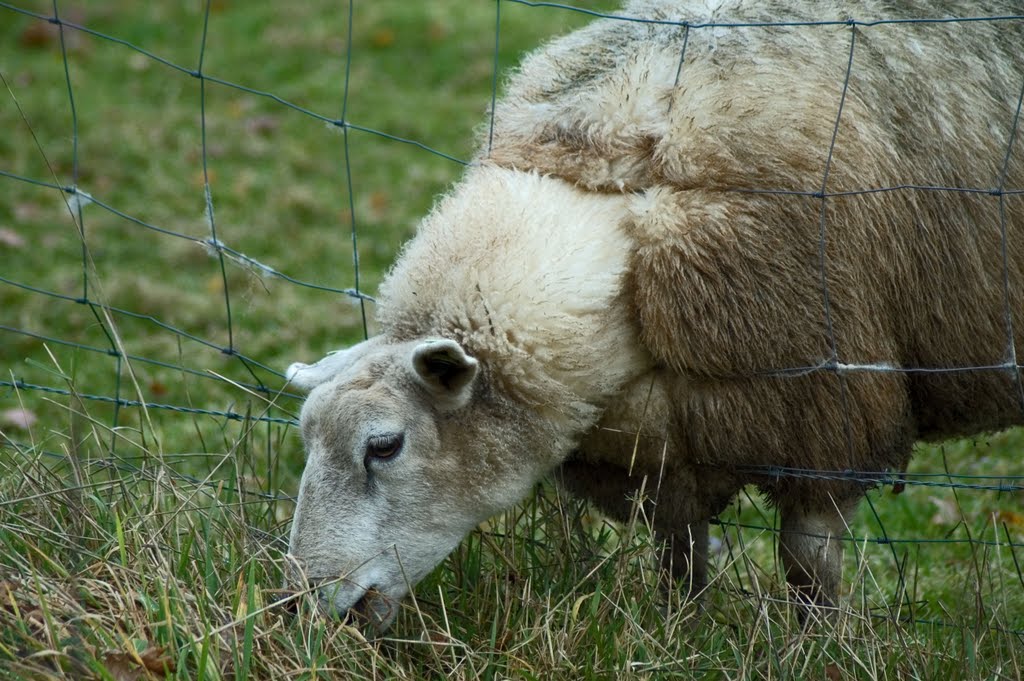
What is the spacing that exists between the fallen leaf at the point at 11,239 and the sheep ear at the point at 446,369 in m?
5.06

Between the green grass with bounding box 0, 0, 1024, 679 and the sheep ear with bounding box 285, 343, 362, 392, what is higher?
the sheep ear with bounding box 285, 343, 362, 392

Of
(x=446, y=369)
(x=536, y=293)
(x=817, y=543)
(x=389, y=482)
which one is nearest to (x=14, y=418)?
(x=389, y=482)

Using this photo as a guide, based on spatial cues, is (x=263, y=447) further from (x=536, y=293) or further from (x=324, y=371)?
(x=536, y=293)

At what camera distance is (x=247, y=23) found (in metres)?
11.0

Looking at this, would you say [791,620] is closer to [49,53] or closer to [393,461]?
[393,461]

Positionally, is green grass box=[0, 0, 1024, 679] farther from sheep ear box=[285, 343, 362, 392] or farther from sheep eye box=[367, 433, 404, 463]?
sheep eye box=[367, 433, 404, 463]

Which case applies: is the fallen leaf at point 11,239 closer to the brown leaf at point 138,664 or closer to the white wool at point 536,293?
the white wool at point 536,293

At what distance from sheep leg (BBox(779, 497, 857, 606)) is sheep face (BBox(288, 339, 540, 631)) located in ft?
2.91

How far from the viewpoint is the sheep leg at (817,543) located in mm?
3541

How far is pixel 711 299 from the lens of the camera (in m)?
3.29

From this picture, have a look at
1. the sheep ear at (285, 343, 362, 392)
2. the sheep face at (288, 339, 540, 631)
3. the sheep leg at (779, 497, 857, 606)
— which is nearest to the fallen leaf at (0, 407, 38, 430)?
the sheep ear at (285, 343, 362, 392)

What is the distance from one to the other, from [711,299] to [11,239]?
557 centimetres

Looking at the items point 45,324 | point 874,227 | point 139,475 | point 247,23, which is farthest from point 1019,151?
point 247,23

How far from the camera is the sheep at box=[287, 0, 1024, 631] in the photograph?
3.30 meters
